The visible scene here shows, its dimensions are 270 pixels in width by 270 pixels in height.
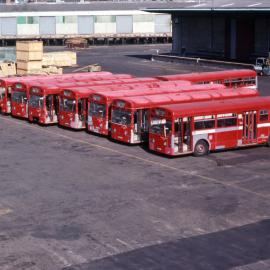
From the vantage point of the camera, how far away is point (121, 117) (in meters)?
39.3

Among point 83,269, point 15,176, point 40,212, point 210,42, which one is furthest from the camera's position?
point 210,42

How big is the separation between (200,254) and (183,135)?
585 inches

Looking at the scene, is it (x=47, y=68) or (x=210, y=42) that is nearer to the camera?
(x=47, y=68)

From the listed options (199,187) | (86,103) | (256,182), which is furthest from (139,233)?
(86,103)

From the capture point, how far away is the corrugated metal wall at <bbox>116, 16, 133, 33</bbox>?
128500mm

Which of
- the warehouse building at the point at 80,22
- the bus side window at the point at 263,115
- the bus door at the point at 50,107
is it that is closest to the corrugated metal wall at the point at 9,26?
the warehouse building at the point at 80,22

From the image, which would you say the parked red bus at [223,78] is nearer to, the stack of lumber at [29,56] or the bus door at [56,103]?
the bus door at [56,103]

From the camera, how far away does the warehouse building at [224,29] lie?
85.5 metres

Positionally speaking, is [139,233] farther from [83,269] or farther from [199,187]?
[199,187]

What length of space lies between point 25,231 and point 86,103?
2017 cm

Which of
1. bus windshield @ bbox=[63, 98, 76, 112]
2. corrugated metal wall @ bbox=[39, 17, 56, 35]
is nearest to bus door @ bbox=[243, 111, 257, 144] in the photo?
bus windshield @ bbox=[63, 98, 76, 112]

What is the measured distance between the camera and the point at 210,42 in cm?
9606

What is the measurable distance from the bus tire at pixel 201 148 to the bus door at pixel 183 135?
17.0 inches

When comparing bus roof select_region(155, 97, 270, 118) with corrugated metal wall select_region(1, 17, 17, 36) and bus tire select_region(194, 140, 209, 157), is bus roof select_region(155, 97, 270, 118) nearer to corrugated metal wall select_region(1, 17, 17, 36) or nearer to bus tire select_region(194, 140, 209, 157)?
bus tire select_region(194, 140, 209, 157)
